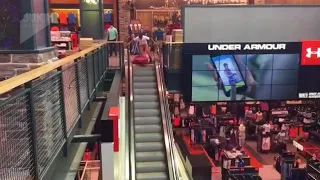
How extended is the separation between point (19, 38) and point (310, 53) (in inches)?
473

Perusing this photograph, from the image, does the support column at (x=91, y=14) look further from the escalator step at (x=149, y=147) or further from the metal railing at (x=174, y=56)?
the escalator step at (x=149, y=147)

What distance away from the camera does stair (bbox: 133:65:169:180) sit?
9062mm

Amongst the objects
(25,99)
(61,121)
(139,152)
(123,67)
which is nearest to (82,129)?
(61,121)

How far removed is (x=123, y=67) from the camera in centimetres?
1257

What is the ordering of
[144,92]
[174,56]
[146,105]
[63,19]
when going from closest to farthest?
[146,105], [144,92], [174,56], [63,19]

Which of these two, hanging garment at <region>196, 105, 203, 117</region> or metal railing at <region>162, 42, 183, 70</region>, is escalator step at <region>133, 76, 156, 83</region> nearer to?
metal railing at <region>162, 42, 183, 70</region>

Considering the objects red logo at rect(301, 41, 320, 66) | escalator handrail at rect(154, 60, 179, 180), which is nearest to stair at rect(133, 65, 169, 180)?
escalator handrail at rect(154, 60, 179, 180)

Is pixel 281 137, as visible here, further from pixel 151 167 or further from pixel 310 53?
pixel 151 167

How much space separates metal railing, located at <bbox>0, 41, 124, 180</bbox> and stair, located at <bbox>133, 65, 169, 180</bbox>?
17.1ft

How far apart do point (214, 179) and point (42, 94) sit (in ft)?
35.1

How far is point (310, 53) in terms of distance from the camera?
1369 cm

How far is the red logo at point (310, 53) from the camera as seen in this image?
13.6 meters

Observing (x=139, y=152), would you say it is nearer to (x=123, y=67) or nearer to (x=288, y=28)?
(x=123, y=67)

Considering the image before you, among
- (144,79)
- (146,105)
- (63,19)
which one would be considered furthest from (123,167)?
(63,19)
